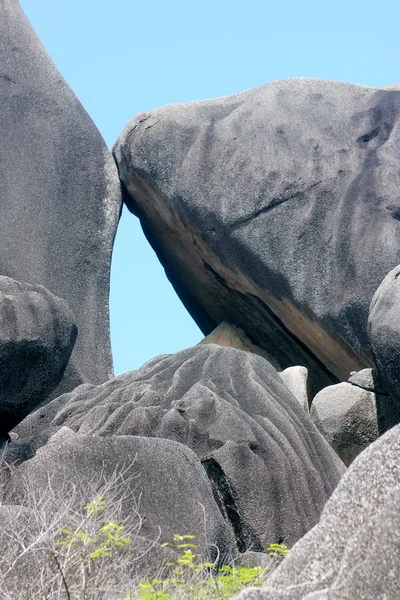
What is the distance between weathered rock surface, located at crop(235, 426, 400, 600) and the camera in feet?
7.68

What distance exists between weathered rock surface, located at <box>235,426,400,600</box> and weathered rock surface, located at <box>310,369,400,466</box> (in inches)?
185

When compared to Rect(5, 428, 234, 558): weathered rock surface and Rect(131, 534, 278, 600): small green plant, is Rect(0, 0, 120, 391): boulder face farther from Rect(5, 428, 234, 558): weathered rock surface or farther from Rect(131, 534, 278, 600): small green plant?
Rect(131, 534, 278, 600): small green plant

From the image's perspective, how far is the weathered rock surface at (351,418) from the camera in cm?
735

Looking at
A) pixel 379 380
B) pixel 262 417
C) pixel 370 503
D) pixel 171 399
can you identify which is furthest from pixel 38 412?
pixel 370 503

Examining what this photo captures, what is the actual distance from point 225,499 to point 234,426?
480 mm

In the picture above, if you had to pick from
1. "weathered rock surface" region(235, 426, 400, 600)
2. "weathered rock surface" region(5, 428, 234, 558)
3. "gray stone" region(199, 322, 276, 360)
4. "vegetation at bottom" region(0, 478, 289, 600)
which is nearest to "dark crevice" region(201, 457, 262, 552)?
"weathered rock surface" region(5, 428, 234, 558)

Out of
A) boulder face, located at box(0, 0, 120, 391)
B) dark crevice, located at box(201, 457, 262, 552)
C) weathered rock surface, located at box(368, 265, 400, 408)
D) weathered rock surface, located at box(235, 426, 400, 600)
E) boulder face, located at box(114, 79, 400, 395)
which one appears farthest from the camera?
boulder face, located at box(114, 79, 400, 395)

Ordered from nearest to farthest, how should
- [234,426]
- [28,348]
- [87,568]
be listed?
[87,568]
[28,348]
[234,426]

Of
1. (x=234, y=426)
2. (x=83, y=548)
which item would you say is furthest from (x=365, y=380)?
(x=83, y=548)

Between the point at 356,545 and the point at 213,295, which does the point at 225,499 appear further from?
the point at 213,295

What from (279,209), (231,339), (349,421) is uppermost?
(279,209)

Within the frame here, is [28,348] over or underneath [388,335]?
over

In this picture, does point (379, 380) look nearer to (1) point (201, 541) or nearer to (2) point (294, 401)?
(2) point (294, 401)

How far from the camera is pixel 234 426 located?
5750 millimetres
